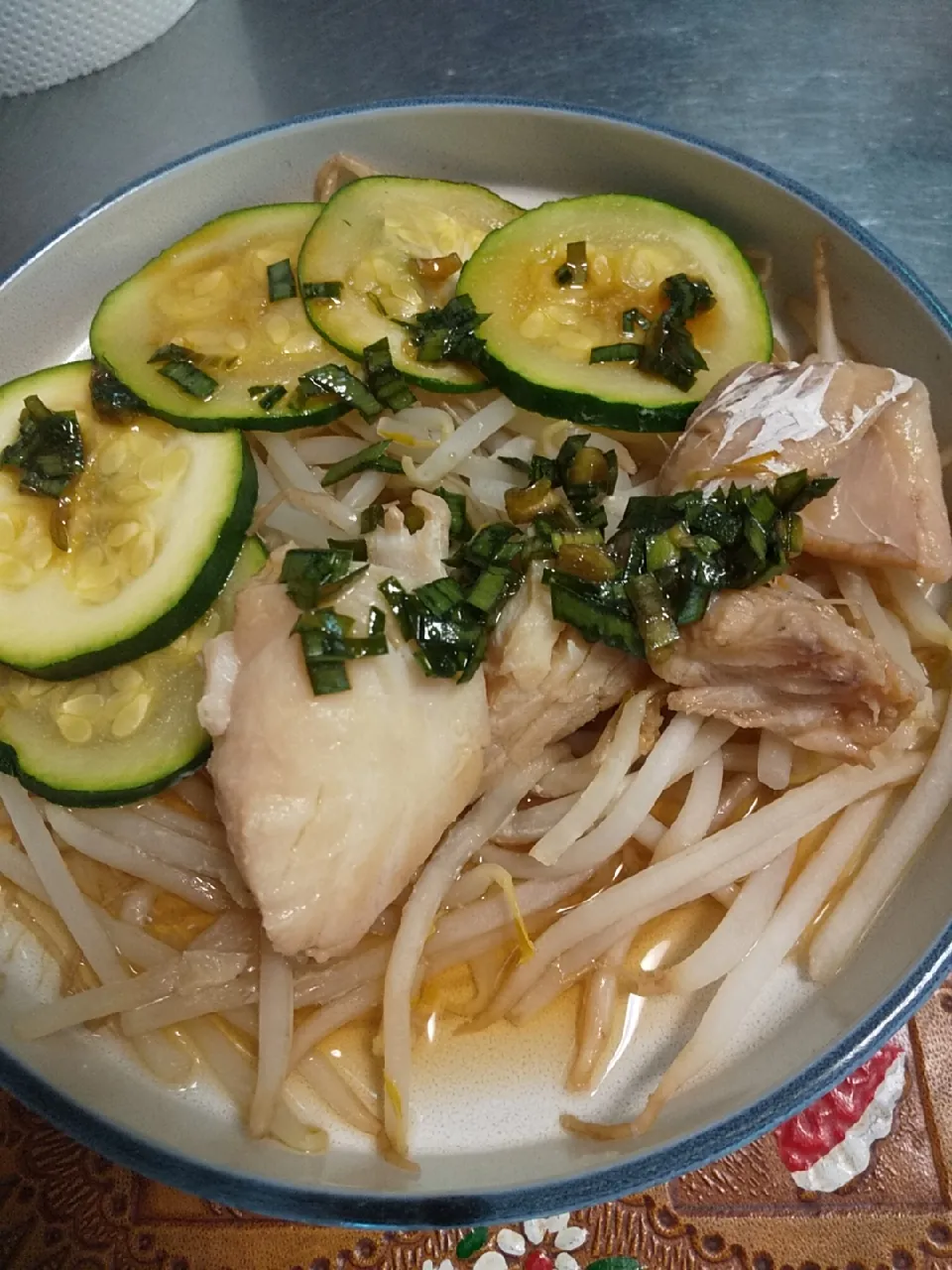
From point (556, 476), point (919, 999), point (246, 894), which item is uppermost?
point (556, 476)

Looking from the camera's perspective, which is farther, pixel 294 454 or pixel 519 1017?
pixel 294 454

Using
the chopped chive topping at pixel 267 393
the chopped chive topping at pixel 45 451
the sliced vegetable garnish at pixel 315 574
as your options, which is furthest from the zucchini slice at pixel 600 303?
the chopped chive topping at pixel 45 451

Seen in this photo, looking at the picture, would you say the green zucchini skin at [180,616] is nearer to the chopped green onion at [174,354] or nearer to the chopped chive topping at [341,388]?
the chopped chive topping at [341,388]

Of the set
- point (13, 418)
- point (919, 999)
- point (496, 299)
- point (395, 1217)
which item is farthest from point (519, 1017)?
point (13, 418)

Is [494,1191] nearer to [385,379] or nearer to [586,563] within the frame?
[586,563]

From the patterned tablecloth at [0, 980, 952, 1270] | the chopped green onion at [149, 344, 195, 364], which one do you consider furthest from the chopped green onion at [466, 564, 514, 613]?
the patterned tablecloth at [0, 980, 952, 1270]

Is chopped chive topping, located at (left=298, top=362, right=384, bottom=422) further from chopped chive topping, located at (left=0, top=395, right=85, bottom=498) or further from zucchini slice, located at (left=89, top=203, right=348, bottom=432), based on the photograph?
chopped chive topping, located at (left=0, top=395, right=85, bottom=498)

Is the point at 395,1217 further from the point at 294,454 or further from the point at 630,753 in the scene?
the point at 294,454

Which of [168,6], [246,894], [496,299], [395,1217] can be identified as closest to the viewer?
[395,1217]
